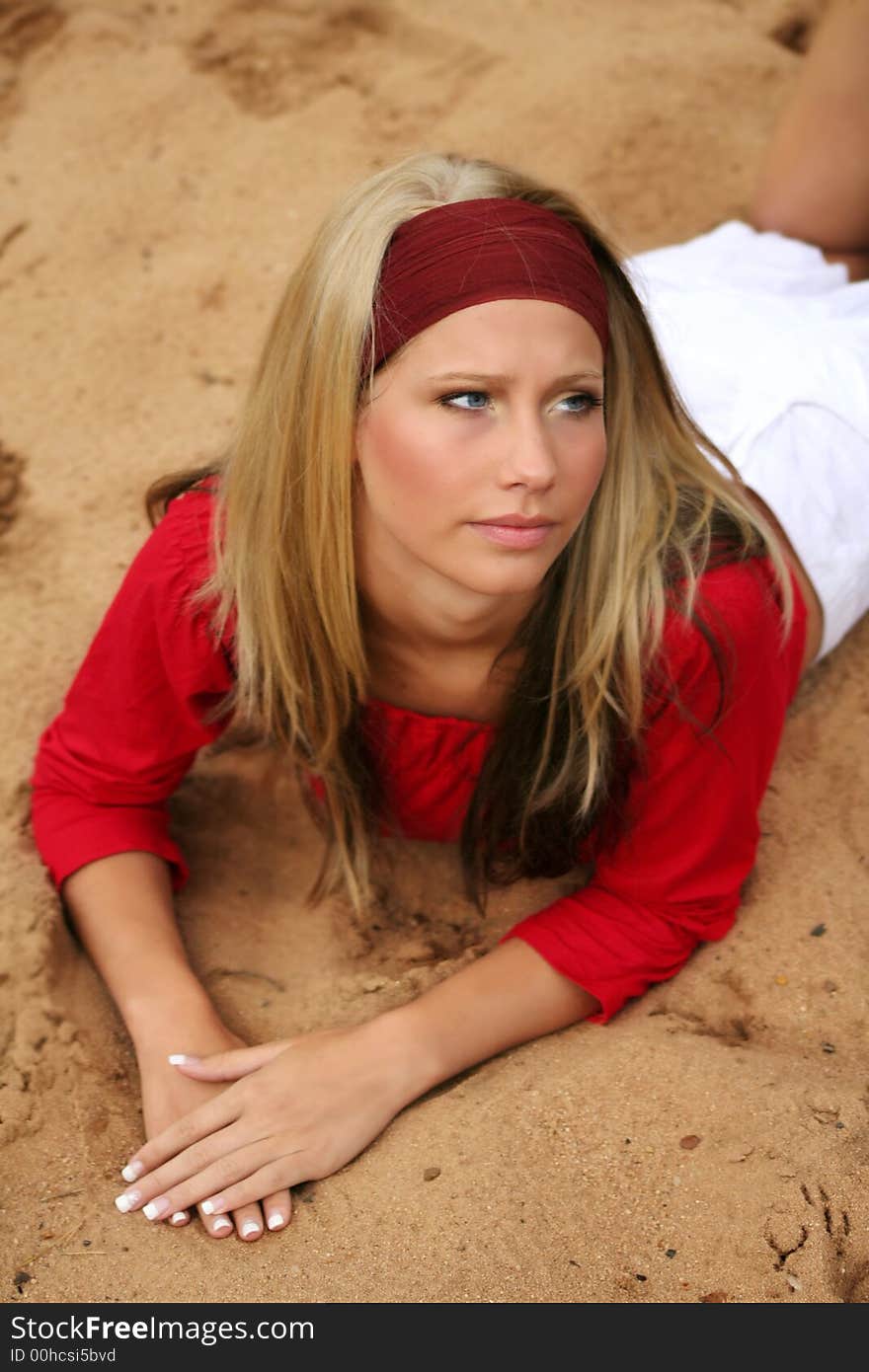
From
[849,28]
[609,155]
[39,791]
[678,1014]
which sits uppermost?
[849,28]

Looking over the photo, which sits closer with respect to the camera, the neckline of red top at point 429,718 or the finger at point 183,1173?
the finger at point 183,1173

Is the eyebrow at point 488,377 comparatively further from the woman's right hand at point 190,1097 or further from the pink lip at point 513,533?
the woman's right hand at point 190,1097

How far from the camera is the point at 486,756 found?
6.59 ft

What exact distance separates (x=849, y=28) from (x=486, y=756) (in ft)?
5.64

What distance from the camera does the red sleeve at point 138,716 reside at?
1.97m

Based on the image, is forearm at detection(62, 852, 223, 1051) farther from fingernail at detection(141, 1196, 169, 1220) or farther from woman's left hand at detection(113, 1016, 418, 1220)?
fingernail at detection(141, 1196, 169, 1220)

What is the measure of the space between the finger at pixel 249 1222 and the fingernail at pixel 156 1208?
0.22 feet

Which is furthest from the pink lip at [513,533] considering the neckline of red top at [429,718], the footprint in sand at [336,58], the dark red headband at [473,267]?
the footprint in sand at [336,58]

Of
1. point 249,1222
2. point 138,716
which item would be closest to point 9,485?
point 138,716

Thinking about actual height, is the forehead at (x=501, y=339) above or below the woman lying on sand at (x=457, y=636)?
above

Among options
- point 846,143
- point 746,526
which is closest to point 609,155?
point 846,143

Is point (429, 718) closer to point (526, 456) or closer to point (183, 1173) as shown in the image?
point (526, 456)

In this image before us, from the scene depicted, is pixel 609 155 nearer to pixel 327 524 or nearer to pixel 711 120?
pixel 711 120

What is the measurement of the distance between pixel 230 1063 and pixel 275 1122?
0.12 metres
